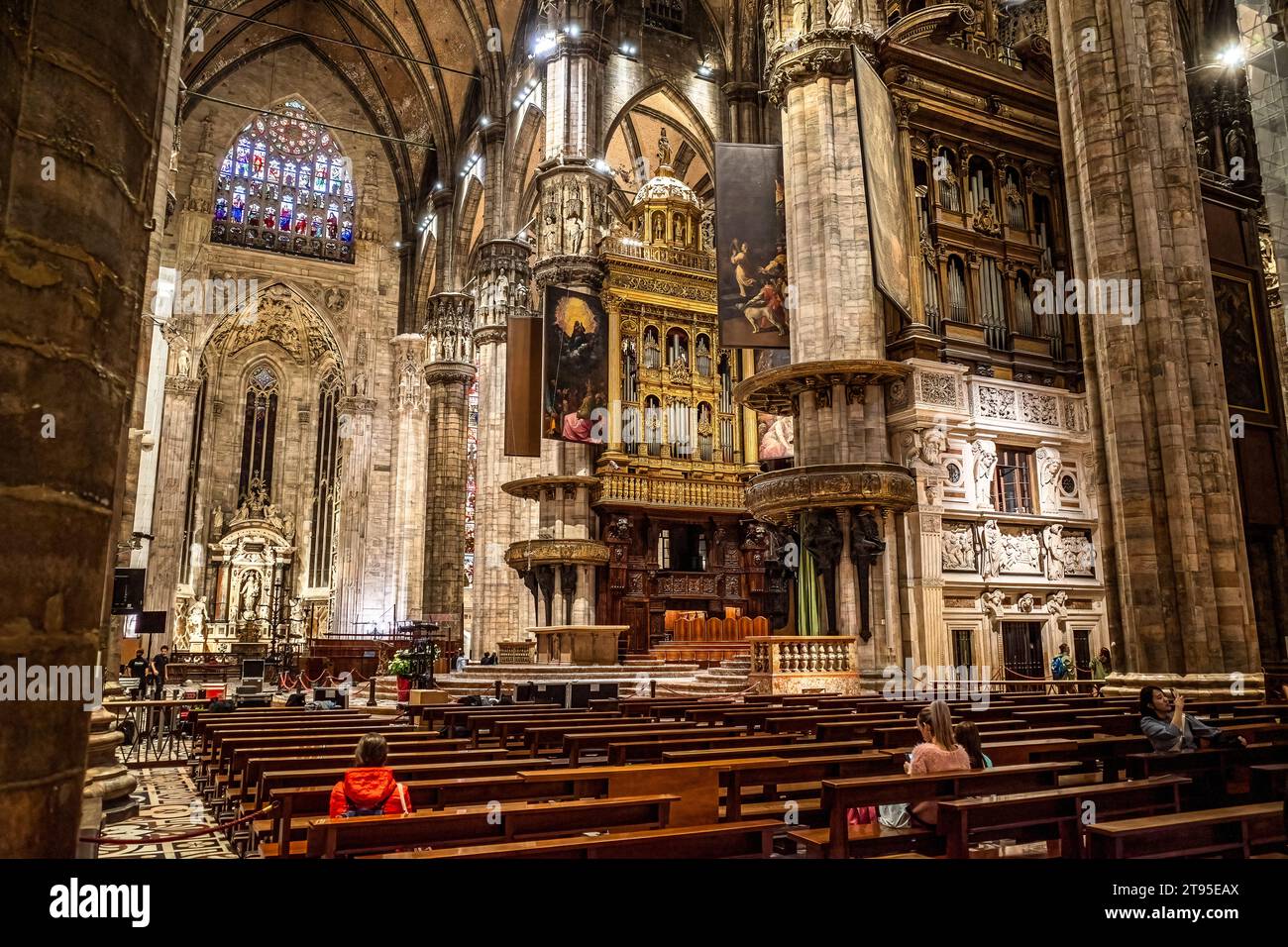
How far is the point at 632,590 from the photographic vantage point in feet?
75.3

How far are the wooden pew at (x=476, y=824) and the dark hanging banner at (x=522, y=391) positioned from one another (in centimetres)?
1835

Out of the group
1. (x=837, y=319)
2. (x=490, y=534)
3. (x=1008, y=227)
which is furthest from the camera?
(x=490, y=534)

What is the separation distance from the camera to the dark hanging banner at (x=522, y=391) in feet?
71.7

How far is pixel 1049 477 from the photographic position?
17391 mm

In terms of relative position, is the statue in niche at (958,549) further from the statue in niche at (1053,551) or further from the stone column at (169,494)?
the stone column at (169,494)

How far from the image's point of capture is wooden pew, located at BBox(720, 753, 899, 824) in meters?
4.54

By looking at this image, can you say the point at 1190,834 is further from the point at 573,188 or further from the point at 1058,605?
the point at 573,188

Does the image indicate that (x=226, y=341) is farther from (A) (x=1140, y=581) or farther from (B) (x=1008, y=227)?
(A) (x=1140, y=581)

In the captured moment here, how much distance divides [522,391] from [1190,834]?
64.2 ft

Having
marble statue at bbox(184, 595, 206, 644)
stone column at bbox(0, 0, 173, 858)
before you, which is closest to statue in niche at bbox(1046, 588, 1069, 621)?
stone column at bbox(0, 0, 173, 858)

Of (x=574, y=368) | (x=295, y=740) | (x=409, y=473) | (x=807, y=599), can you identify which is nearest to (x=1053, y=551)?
(x=807, y=599)

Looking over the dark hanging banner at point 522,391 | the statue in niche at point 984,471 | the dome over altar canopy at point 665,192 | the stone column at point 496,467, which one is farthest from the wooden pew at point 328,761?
the dome over altar canopy at point 665,192
